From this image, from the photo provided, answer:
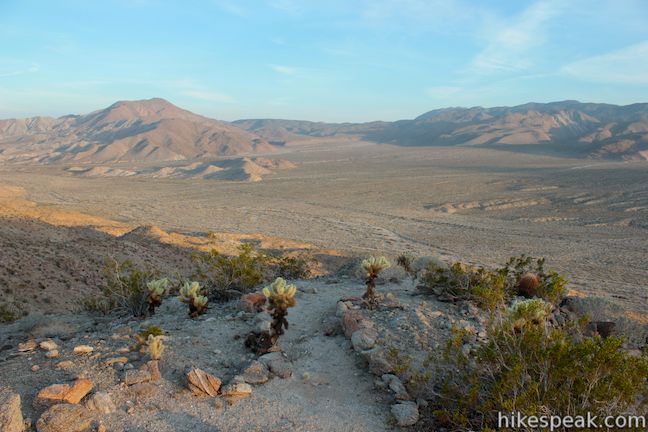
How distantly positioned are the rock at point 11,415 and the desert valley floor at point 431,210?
1262 centimetres

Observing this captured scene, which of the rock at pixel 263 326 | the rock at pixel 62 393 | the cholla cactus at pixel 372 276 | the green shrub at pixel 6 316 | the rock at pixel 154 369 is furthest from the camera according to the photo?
the green shrub at pixel 6 316

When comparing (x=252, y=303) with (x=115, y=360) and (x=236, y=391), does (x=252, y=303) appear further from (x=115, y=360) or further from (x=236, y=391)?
(x=236, y=391)

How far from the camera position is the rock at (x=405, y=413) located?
422 cm

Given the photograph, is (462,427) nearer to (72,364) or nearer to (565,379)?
(565,379)

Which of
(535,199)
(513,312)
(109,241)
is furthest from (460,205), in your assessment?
(513,312)

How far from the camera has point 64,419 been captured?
151 inches

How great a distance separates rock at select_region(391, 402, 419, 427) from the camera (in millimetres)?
4219

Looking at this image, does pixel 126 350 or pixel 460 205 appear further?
pixel 460 205

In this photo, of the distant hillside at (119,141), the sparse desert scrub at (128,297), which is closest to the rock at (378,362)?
the sparse desert scrub at (128,297)

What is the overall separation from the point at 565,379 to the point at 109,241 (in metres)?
14.4

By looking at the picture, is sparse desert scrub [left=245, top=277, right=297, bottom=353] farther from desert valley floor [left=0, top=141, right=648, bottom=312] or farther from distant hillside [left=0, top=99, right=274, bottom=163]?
distant hillside [left=0, top=99, right=274, bottom=163]

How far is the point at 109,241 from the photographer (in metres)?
15.6

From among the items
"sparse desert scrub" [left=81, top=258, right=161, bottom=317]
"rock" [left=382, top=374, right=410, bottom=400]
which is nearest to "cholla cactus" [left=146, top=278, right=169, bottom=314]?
"sparse desert scrub" [left=81, top=258, right=161, bottom=317]

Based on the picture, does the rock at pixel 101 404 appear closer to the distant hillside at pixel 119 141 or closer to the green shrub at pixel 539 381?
the green shrub at pixel 539 381
